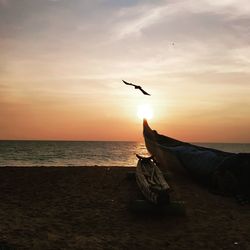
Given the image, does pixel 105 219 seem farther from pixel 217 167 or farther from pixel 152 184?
pixel 217 167

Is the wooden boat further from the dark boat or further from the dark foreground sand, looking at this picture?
the dark boat

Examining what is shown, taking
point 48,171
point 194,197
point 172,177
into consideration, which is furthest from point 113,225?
point 48,171

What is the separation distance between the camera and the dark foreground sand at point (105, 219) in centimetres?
804

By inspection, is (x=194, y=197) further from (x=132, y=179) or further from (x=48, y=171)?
(x=48, y=171)

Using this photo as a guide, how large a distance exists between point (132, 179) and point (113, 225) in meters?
5.99

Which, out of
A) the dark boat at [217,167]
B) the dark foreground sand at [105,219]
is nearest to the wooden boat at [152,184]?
the dark foreground sand at [105,219]

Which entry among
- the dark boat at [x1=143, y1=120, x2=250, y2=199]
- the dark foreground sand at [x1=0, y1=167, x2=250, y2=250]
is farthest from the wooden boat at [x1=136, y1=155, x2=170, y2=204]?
the dark boat at [x1=143, y1=120, x2=250, y2=199]

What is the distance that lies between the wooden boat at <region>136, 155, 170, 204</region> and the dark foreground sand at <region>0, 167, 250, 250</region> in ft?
2.08

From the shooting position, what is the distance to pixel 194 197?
12680mm

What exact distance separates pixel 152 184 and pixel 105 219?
6.00 feet

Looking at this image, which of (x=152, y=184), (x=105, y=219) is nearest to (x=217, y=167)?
(x=152, y=184)

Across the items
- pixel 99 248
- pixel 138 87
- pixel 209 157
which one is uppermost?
pixel 138 87

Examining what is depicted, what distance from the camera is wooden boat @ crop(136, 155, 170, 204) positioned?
31.5ft

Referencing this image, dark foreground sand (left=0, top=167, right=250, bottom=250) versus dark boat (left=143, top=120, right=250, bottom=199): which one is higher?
dark boat (left=143, top=120, right=250, bottom=199)
